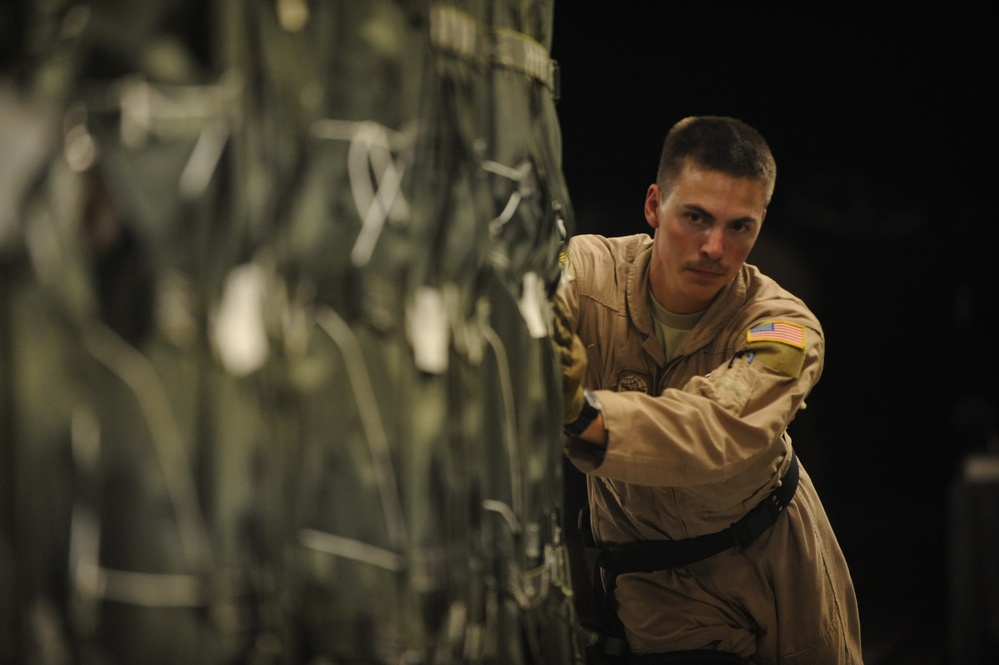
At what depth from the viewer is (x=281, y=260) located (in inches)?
28.8

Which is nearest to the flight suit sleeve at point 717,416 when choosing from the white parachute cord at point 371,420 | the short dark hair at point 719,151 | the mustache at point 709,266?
the mustache at point 709,266

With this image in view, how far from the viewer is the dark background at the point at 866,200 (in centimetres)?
280

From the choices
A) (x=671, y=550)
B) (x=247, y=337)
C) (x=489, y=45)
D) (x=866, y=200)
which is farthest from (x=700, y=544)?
(x=866, y=200)

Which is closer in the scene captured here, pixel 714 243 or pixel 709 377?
pixel 709 377

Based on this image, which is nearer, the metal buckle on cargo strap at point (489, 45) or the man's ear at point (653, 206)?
the metal buckle on cargo strap at point (489, 45)

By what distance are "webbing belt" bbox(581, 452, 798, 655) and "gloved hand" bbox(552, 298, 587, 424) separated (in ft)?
1.91

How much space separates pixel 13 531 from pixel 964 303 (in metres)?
3.56

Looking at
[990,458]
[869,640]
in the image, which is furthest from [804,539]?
[869,640]

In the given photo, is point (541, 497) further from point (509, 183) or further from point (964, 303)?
point (964, 303)

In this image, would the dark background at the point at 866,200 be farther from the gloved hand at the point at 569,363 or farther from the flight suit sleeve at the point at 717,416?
the gloved hand at the point at 569,363

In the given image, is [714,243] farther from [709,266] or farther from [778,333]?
[778,333]

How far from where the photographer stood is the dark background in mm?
2799

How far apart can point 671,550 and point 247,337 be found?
113 cm

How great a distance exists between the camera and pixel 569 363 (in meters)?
1.17
